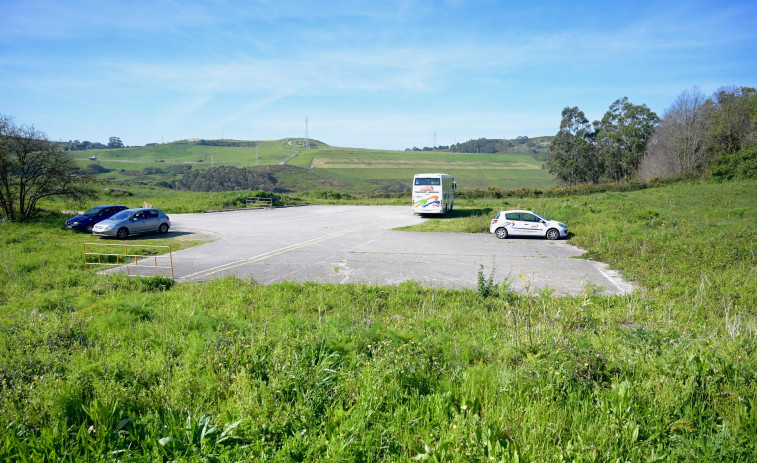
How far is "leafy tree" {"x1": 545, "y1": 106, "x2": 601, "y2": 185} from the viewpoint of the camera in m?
72.0

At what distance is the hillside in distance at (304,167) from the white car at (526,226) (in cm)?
6311

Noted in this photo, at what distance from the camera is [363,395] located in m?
4.38

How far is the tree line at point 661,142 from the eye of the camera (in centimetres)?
5538

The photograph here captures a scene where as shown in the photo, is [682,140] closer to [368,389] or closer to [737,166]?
[737,166]

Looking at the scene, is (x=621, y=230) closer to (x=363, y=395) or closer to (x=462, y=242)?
(x=462, y=242)

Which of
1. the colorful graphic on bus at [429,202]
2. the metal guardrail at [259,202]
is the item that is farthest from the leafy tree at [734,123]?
the metal guardrail at [259,202]

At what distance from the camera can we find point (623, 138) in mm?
70562

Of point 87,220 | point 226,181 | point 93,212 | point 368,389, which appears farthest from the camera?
point 226,181

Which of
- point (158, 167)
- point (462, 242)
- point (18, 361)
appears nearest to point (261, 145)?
point (158, 167)

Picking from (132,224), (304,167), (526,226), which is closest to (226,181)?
(304,167)

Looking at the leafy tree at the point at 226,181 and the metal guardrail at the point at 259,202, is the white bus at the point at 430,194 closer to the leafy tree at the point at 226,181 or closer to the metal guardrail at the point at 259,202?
the metal guardrail at the point at 259,202

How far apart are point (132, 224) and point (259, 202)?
1007 inches

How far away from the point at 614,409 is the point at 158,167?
137 metres

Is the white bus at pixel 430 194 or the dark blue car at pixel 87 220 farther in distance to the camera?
the white bus at pixel 430 194
